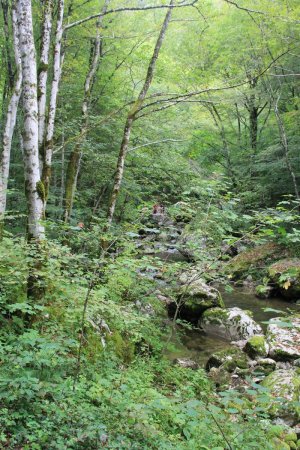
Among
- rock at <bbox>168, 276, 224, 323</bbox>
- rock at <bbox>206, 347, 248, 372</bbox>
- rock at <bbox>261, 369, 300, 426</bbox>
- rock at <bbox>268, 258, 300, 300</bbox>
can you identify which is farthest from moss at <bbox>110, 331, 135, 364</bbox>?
rock at <bbox>268, 258, 300, 300</bbox>

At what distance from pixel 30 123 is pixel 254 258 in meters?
13.1

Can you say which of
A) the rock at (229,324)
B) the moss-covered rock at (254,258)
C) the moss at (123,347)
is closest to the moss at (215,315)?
the rock at (229,324)

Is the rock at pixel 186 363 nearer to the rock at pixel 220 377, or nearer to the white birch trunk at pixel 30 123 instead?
the rock at pixel 220 377

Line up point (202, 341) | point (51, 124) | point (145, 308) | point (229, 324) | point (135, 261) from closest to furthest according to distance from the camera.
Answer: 1. point (135, 261)
2. point (51, 124)
3. point (145, 308)
4. point (202, 341)
5. point (229, 324)

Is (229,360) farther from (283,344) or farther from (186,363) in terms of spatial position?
(283,344)

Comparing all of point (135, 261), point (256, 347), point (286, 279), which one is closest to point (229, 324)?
point (256, 347)

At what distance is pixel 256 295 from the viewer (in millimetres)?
12758

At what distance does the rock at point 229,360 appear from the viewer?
274 inches

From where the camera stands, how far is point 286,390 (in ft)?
18.0

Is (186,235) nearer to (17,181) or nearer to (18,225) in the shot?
(18,225)

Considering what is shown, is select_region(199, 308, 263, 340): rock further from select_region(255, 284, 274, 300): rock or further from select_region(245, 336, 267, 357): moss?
select_region(255, 284, 274, 300): rock

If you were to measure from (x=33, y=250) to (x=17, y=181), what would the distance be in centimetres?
904

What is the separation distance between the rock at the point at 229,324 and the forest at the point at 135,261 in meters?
0.03

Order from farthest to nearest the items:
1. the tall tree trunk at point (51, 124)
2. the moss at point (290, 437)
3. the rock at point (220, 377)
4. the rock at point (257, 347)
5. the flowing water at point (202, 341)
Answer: the flowing water at point (202, 341), the rock at point (257, 347), the rock at point (220, 377), the tall tree trunk at point (51, 124), the moss at point (290, 437)
